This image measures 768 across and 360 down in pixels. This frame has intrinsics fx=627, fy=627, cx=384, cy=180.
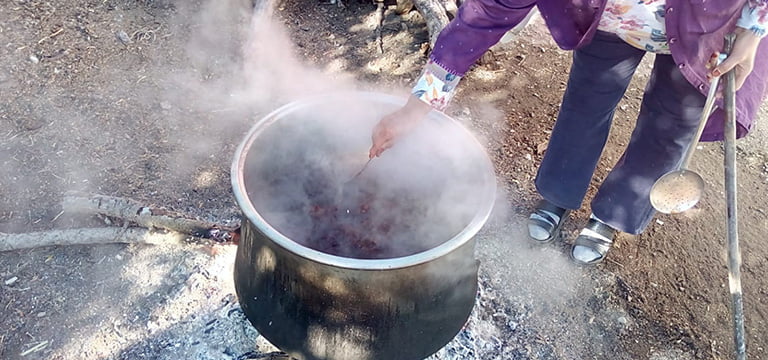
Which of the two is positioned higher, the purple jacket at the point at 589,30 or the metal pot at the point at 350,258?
the purple jacket at the point at 589,30

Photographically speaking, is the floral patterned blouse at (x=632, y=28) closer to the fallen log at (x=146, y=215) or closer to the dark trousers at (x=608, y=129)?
the dark trousers at (x=608, y=129)

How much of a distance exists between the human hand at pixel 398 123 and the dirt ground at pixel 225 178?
1.06m

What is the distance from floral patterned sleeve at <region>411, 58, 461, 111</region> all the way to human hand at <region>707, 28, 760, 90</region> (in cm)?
87

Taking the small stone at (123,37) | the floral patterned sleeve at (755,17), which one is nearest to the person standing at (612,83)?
the floral patterned sleeve at (755,17)

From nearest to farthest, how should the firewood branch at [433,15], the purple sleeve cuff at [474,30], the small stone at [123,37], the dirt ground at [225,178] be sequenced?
the purple sleeve cuff at [474,30] < the dirt ground at [225,178] < the firewood branch at [433,15] < the small stone at [123,37]

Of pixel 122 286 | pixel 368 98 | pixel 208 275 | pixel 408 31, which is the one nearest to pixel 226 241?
pixel 208 275

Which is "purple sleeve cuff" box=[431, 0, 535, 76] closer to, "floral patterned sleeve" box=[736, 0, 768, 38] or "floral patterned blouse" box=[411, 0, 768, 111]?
"floral patterned blouse" box=[411, 0, 768, 111]

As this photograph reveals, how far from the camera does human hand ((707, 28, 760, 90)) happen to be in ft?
6.59

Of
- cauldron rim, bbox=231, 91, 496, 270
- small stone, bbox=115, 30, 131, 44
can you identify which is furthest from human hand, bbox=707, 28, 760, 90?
small stone, bbox=115, 30, 131, 44

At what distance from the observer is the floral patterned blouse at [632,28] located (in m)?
1.97

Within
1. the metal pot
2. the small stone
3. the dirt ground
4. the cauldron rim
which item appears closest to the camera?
the cauldron rim

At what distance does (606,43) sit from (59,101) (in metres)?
2.95

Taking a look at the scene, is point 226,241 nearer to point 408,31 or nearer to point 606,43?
point 606,43

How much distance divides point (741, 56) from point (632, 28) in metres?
0.36
